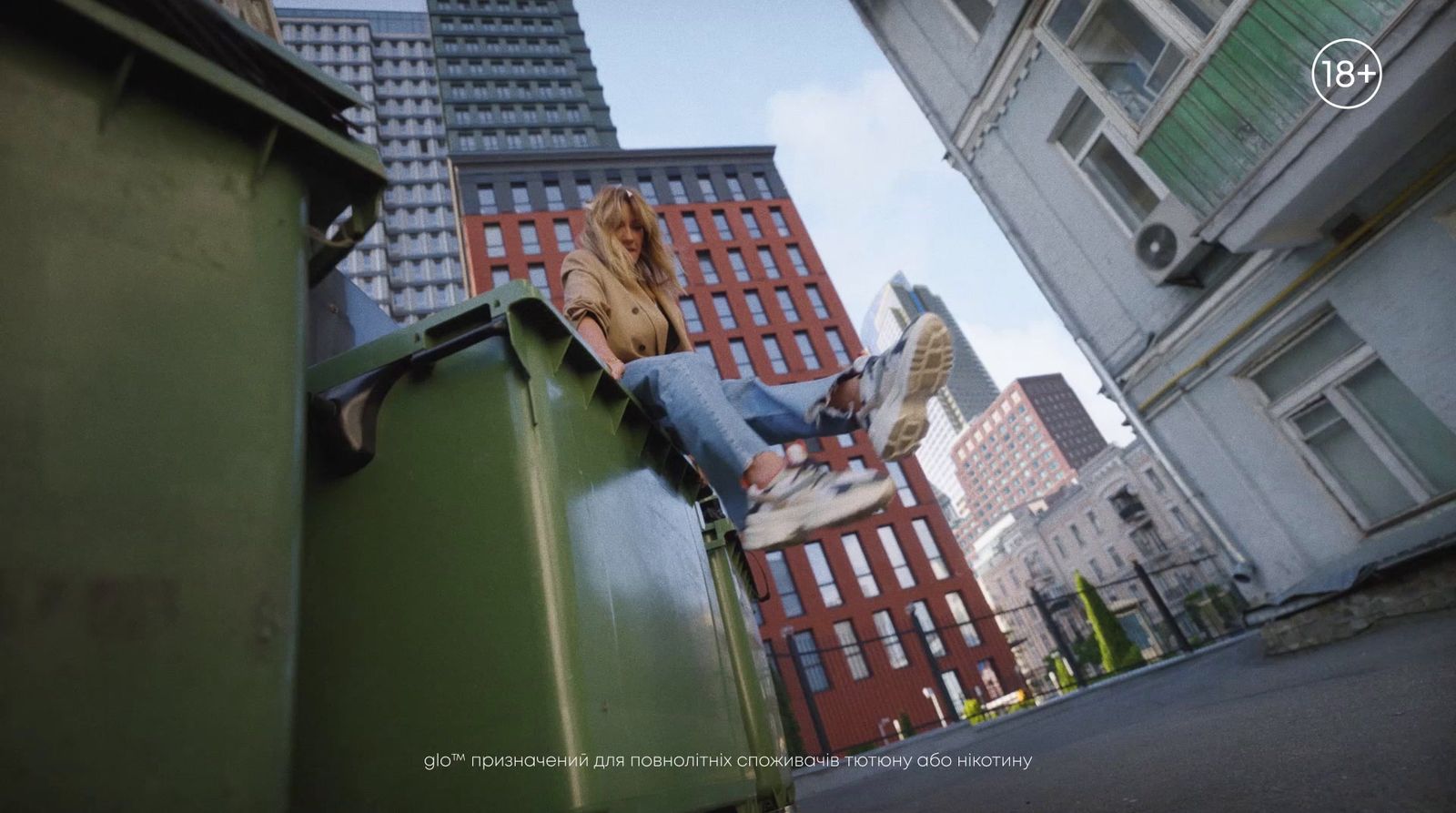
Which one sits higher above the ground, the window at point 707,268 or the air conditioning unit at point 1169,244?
the window at point 707,268

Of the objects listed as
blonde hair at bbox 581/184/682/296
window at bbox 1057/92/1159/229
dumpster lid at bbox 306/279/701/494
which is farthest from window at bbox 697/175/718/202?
dumpster lid at bbox 306/279/701/494

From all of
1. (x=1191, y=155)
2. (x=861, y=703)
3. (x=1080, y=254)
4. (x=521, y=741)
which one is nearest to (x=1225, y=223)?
(x=1191, y=155)

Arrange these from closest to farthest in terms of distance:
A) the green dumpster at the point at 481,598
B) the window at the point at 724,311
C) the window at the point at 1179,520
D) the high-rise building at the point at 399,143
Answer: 1. the green dumpster at the point at 481,598
2. the window at the point at 724,311
3. the high-rise building at the point at 399,143
4. the window at the point at 1179,520

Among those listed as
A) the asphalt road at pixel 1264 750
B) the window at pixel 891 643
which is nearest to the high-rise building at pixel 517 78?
the window at pixel 891 643

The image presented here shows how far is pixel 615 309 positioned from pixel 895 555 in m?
25.5

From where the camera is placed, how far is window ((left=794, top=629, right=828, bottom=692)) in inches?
867

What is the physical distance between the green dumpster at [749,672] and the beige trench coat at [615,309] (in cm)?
79

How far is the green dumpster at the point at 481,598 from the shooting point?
1105 mm

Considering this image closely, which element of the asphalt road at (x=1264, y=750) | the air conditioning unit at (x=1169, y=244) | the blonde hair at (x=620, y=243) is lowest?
A: the asphalt road at (x=1264, y=750)

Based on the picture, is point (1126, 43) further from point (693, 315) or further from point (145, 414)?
point (693, 315)

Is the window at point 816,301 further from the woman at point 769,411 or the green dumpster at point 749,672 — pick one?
the woman at point 769,411

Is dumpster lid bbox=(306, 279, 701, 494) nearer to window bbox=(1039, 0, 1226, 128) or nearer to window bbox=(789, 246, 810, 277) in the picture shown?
window bbox=(1039, 0, 1226, 128)

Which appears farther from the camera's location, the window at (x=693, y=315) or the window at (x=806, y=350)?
the window at (x=806, y=350)

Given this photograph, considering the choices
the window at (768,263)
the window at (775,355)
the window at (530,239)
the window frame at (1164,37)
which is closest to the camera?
the window frame at (1164,37)
